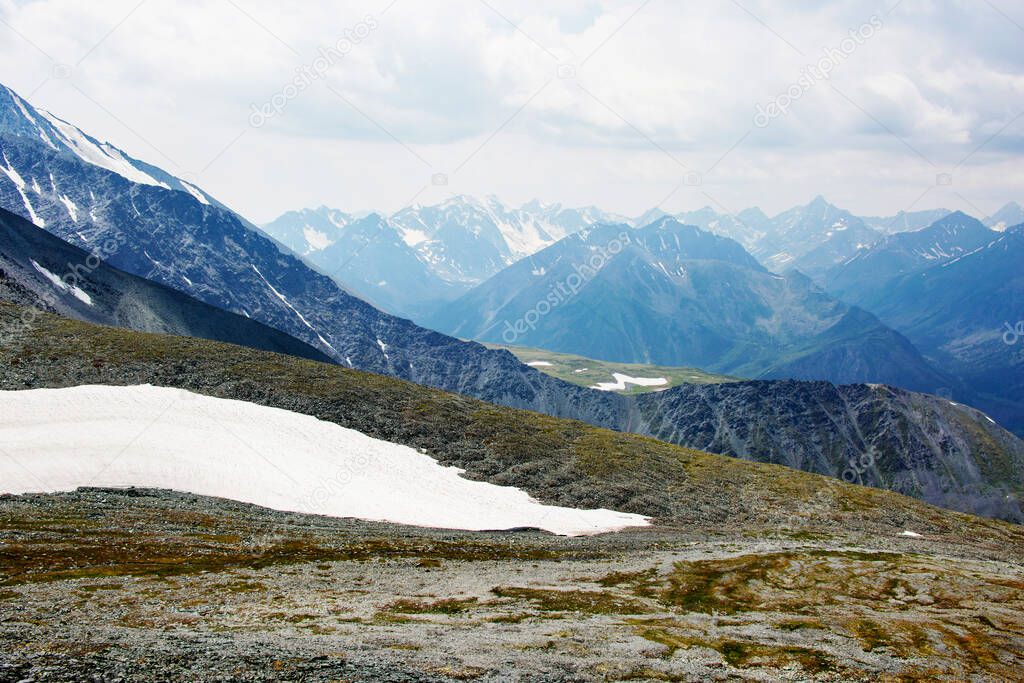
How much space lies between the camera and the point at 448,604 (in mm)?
43125

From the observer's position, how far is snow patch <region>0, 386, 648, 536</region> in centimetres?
7481

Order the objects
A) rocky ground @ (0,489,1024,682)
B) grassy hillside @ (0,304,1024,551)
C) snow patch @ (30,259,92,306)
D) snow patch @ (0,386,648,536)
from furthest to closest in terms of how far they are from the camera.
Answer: snow patch @ (30,259,92,306) < grassy hillside @ (0,304,1024,551) < snow patch @ (0,386,648,536) < rocky ground @ (0,489,1024,682)

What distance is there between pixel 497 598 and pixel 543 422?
85.7 meters

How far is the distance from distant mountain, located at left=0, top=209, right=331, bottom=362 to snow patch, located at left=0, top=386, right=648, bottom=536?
72009mm

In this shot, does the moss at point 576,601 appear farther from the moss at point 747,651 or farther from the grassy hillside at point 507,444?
the grassy hillside at point 507,444

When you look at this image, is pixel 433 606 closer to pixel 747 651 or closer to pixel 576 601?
pixel 576 601

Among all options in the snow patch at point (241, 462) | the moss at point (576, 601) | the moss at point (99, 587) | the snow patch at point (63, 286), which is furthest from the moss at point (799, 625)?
the snow patch at point (63, 286)

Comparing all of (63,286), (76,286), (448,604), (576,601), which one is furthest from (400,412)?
(76,286)

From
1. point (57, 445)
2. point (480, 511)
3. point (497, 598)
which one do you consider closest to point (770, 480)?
point (480, 511)

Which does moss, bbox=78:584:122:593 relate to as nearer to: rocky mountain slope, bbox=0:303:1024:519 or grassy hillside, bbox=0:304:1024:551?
grassy hillside, bbox=0:304:1024:551

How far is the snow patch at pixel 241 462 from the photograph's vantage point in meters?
74.8

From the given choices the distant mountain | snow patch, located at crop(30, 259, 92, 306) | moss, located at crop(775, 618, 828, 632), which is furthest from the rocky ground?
snow patch, located at crop(30, 259, 92, 306)

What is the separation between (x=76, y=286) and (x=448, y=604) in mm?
172922

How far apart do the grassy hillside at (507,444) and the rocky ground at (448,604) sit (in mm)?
24913
